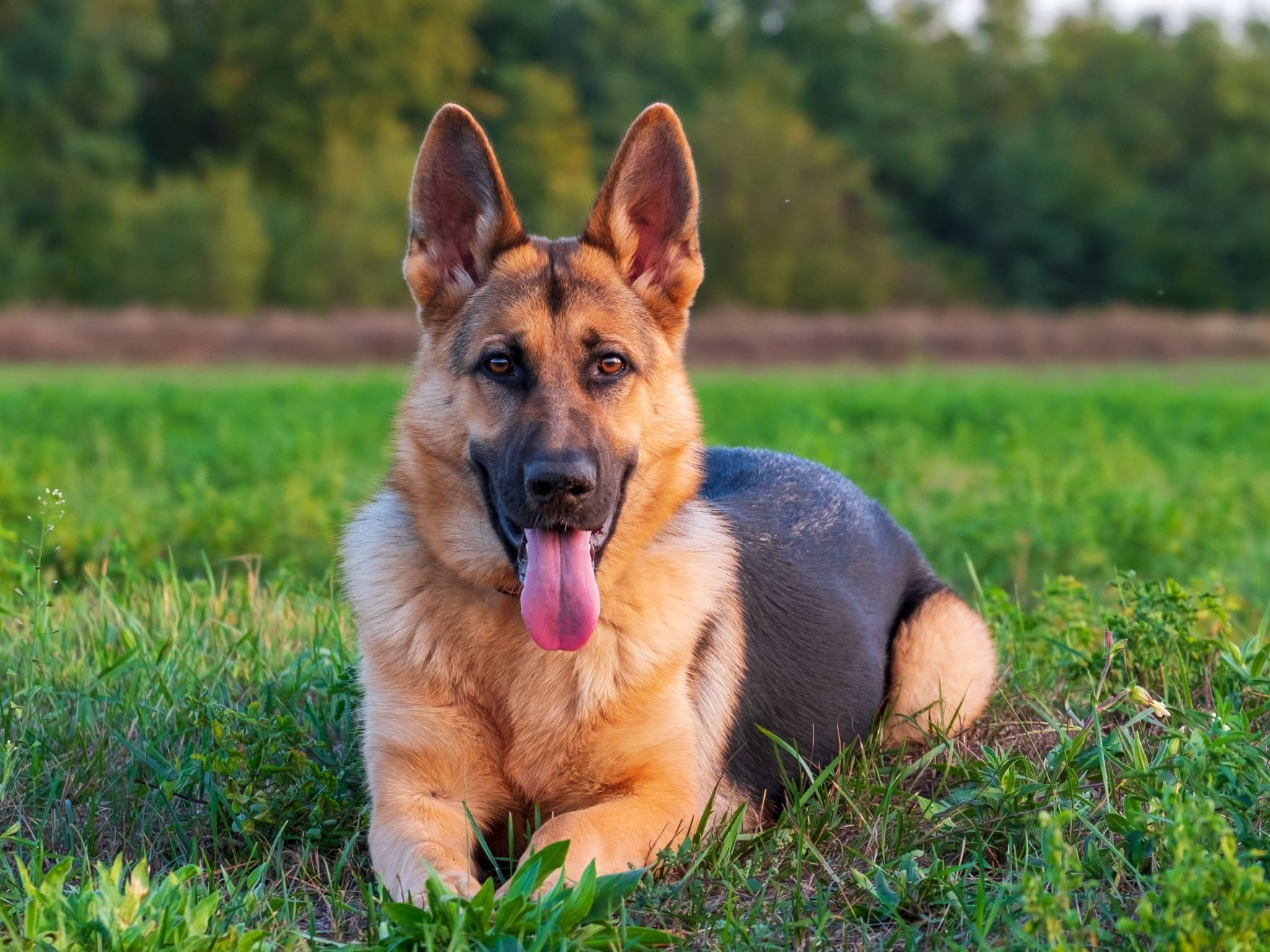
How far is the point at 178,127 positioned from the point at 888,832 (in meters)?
52.2

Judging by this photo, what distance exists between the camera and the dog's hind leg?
4402 millimetres

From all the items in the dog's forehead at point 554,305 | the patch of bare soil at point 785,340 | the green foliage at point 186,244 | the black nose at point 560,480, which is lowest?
the patch of bare soil at point 785,340

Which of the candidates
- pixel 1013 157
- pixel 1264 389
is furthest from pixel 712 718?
pixel 1013 157

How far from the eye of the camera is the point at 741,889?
133 inches

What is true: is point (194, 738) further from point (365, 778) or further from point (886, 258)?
point (886, 258)

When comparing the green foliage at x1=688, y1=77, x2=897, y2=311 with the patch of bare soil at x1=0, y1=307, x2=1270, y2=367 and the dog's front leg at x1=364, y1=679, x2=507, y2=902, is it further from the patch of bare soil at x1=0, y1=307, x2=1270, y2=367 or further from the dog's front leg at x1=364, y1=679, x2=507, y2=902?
the dog's front leg at x1=364, y1=679, x2=507, y2=902

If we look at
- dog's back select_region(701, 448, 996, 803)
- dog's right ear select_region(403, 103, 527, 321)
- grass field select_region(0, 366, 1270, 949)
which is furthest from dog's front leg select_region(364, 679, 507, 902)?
dog's right ear select_region(403, 103, 527, 321)

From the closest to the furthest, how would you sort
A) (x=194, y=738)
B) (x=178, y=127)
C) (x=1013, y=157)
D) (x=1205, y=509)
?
(x=194, y=738) < (x=1205, y=509) < (x=178, y=127) < (x=1013, y=157)

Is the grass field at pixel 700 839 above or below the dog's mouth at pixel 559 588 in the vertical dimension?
below

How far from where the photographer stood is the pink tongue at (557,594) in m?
3.51

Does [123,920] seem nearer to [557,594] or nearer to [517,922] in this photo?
[517,922]

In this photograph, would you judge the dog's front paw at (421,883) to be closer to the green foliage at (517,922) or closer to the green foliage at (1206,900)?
the green foliage at (517,922)

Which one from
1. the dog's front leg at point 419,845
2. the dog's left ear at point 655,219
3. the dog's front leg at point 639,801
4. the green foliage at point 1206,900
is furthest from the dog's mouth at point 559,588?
the green foliage at point 1206,900

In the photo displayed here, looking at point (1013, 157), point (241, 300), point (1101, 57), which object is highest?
point (1101, 57)
